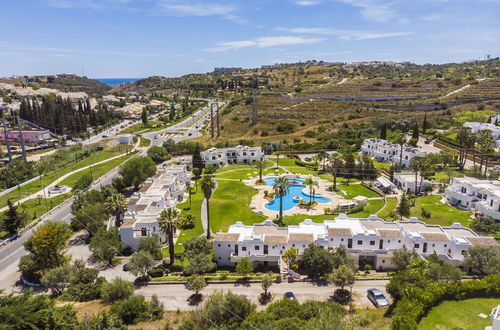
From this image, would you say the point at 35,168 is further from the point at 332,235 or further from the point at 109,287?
the point at 332,235

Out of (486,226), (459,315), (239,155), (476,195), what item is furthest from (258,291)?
(239,155)

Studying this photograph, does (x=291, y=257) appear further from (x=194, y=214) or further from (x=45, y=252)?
(x=45, y=252)

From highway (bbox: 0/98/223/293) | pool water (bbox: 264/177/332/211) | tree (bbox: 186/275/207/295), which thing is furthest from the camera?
pool water (bbox: 264/177/332/211)

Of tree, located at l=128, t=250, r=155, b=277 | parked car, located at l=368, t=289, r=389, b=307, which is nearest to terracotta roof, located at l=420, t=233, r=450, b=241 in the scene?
parked car, located at l=368, t=289, r=389, b=307

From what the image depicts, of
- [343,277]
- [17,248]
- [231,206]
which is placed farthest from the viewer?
[231,206]

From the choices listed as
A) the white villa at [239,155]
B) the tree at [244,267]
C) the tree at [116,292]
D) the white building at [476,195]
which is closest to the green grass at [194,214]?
the tree at [244,267]

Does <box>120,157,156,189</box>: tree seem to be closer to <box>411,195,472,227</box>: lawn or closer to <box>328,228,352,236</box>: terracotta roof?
<box>328,228,352,236</box>: terracotta roof

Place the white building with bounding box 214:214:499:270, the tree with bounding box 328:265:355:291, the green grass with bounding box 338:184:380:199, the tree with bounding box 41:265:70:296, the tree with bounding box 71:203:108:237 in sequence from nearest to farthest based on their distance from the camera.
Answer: the tree with bounding box 328:265:355:291, the tree with bounding box 41:265:70:296, the white building with bounding box 214:214:499:270, the tree with bounding box 71:203:108:237, the green grass with bounding box 338:184:380:199
